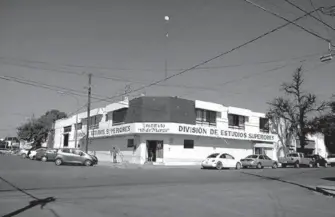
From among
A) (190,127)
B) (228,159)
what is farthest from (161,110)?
(228,159)

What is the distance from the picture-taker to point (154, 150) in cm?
3534

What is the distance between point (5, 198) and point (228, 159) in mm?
22690

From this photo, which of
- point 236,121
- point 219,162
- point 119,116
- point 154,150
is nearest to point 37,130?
point 119,116

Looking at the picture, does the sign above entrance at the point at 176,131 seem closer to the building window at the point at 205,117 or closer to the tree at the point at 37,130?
the building window at the point at 205,117

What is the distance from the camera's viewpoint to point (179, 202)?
1007 cm

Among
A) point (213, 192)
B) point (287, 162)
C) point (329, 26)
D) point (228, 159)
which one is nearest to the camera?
point (329, 26)

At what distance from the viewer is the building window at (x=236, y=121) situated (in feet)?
138

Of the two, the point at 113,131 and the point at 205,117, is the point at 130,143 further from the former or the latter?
the point at 205,117

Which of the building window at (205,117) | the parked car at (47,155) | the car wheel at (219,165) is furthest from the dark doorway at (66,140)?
the car wheel at (219,165)

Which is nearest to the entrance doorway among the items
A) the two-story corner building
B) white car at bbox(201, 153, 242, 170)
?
the two-story corner building

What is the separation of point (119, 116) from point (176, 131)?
941 centimetres

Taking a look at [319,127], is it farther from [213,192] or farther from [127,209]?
[127,209]

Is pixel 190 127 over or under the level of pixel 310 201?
over

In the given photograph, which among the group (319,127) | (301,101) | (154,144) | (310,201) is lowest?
(310,201)
